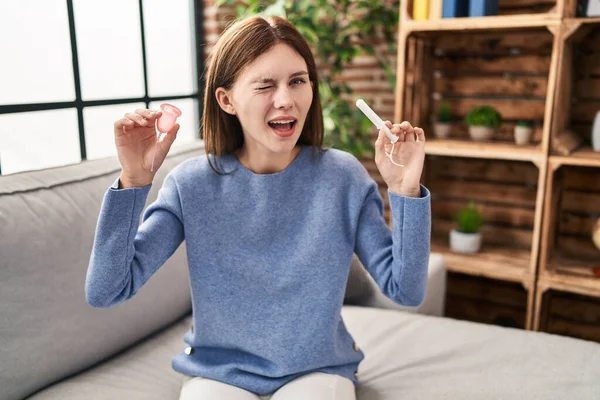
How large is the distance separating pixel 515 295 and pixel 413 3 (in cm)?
132

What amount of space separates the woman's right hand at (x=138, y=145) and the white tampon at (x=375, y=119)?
→ 35 centimetres

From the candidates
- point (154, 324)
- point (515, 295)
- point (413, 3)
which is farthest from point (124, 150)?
point (515, 295)

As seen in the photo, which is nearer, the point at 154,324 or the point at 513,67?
the point at 154,324

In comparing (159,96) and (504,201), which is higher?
(159,96)

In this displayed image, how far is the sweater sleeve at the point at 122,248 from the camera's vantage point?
984 mm

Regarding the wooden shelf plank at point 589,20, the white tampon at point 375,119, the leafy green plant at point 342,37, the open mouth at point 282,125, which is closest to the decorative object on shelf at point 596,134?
the wooden shelf plank at point 589,20

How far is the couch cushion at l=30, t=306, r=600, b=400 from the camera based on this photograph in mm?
1230

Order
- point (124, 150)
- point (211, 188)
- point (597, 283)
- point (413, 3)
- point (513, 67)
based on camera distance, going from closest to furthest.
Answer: point (124, 150) → point (211, 188) → point (597, 283) → point (413, 3) → point (513, 67)

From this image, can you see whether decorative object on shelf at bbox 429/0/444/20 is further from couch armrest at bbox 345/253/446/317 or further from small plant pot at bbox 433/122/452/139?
couch armrest at bbox 345/253/446/317

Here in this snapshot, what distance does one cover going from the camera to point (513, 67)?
7.28 feet

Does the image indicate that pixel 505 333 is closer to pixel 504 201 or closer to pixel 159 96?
pixel 504 201

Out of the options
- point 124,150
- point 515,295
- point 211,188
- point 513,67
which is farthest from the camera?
point 515,295

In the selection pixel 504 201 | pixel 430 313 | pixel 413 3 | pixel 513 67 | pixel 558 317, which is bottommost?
pixel 558 317

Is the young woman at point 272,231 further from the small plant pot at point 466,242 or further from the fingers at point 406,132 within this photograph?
the small plant pot at point 466,242
